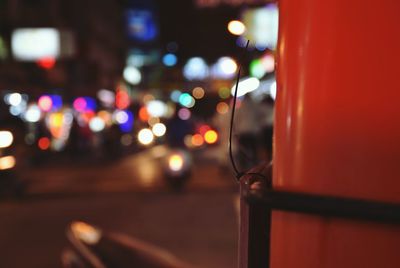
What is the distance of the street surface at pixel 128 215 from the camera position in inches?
310

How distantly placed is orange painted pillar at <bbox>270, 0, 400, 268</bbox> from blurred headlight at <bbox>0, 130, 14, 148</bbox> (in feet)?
40.0

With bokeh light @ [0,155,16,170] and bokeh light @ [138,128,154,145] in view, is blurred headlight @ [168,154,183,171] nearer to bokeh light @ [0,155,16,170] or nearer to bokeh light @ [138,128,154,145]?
bokeh light @ [0,155,16,170]

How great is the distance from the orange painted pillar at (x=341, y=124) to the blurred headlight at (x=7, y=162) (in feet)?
39.6

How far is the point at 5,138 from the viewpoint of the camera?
13.1 m

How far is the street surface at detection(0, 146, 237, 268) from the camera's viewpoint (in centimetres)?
788

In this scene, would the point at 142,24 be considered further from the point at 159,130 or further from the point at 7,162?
the point at 7,162

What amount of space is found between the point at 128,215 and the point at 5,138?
13.8 feet

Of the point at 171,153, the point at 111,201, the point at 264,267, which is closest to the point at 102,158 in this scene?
the point at 171,153

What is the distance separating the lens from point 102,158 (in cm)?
2433

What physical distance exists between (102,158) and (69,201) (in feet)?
40.1

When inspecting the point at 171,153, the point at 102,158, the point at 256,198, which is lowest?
the point at 102,158

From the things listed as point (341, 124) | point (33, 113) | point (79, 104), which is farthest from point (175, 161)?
point (79, 104)

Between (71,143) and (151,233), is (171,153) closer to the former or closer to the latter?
(151,233)

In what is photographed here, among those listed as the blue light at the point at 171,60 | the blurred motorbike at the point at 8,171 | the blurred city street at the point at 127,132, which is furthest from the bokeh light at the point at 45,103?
the blue light at the point at 171,60
